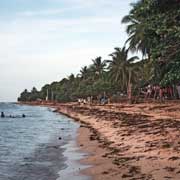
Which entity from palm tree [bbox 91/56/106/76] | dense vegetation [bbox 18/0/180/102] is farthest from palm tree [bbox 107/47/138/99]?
palm tree [bbox 91/56/106/76]

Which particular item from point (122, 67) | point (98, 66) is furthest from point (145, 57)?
point (98, 66)

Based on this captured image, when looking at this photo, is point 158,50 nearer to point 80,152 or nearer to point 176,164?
point 176,164

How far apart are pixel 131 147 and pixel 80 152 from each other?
3162 mm

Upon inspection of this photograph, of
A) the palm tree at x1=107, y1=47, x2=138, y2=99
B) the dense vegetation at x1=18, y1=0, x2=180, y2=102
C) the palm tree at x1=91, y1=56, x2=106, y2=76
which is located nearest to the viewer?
the dense vegetation at x1=18, y1=0, x2=180, y2=102

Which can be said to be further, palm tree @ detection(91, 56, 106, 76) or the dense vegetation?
palm tree @ detection(91, 56, 106, 76)

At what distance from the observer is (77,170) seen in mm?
15273

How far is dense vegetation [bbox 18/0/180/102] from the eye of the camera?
44.2 feet

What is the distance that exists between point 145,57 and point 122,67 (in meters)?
22.2

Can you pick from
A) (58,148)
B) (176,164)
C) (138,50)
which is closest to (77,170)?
(176,164)

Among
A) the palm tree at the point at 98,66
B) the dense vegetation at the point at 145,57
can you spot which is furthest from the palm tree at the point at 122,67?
the palm tree at the point at 98,66

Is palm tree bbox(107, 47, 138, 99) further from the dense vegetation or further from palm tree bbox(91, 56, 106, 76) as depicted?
palm tree bbox(91, 56, 106, 76)

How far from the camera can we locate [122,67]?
2800 inches

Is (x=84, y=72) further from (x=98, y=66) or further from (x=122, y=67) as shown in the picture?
(x=122, y=67)

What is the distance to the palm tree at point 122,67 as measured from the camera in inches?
2788
